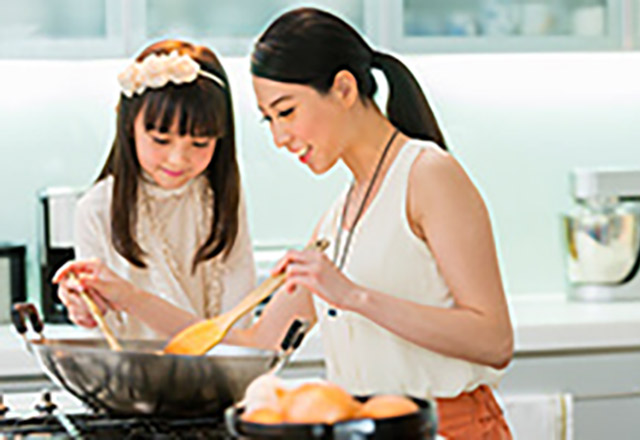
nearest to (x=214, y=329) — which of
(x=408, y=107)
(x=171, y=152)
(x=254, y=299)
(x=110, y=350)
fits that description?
(x=254, y=299)

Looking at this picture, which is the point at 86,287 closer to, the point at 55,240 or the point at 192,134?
the point at 192,134

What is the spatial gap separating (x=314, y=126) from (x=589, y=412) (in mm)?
1254

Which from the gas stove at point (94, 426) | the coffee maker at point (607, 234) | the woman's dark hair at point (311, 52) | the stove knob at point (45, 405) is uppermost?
the woman's dark hair at point (311, 52)

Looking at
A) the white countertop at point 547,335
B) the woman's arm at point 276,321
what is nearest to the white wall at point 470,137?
the white countertop at point 547,335

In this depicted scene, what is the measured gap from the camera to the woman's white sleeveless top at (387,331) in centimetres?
174

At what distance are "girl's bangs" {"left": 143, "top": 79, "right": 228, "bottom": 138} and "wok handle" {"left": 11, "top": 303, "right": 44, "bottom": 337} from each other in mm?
682

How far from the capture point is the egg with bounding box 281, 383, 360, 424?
103 cm

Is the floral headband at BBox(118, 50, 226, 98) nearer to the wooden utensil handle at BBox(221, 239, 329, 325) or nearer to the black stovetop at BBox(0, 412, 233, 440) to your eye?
the wooden utensil handle at BBox(221, 239, 329, 325)

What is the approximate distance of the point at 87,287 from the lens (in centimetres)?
167

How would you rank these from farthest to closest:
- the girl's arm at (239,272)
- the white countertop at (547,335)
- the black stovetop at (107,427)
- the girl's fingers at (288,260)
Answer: the white countertop at (547,335) → the girl's arm at (239,272) → the girl's fingers at (288,260) → the black stovetop at (107,427)

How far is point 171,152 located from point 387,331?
1.92 ft

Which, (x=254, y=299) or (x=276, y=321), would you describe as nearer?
(x=254, y=299)

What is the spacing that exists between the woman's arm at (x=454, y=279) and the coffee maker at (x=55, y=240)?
4.20 ft

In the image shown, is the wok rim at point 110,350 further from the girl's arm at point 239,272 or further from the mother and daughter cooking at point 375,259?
the girl's arm at point 239,272
